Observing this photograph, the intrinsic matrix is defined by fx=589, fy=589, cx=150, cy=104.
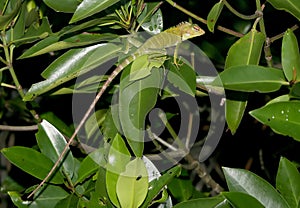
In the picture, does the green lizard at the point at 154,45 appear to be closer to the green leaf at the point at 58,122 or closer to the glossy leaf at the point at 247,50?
the glossy leaf at the point at 247,50

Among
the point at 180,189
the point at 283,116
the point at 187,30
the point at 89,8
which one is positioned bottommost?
the point at 180,189

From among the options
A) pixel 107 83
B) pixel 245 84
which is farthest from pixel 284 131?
pixel 107 83

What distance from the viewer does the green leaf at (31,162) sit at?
1.32 meters

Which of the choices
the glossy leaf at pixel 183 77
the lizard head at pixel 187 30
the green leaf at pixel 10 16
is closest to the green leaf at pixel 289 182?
the glossy leaf at pixel 183 77

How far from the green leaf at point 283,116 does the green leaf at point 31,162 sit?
1.61 ft

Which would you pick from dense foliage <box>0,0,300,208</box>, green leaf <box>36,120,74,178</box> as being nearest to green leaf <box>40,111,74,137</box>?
dense foliage <box>0,0,300,208</box>

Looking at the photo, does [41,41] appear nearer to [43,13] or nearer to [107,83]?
[107,83]

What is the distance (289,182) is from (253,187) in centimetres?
8

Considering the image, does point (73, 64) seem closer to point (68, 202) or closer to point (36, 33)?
point (36, 33)

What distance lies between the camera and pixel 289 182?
120 cm

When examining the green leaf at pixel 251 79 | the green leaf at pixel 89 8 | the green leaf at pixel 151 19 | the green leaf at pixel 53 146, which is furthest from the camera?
the green leaf at pixel 53 146

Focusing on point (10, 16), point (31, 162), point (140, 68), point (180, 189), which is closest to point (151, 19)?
point (140, 68)

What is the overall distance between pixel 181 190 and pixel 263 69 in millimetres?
620

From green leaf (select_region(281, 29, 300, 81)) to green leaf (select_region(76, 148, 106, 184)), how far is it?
1.40 ft
